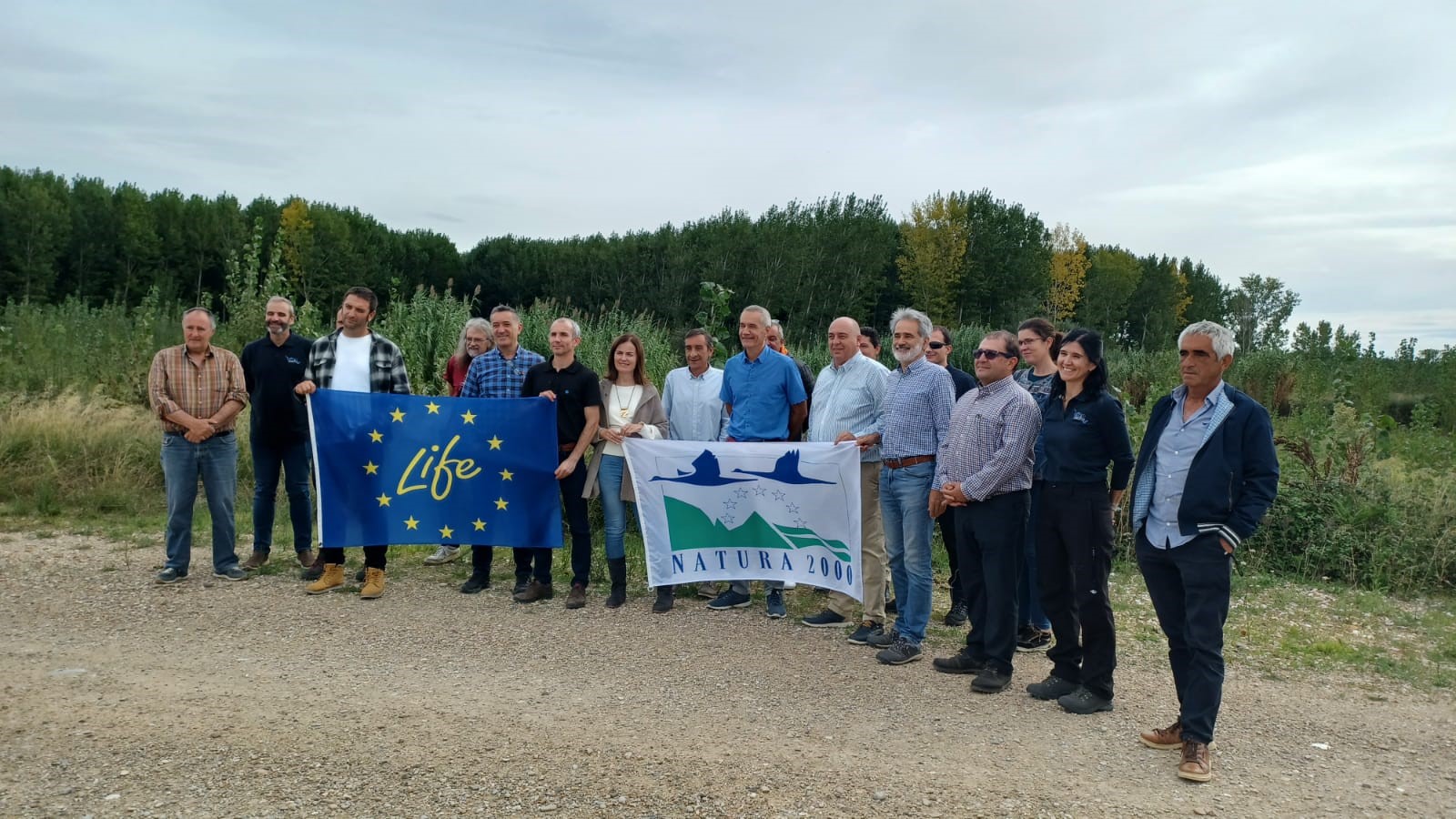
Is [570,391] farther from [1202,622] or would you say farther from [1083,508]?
[1202,622]

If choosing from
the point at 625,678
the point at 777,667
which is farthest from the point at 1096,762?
the point at 625,678

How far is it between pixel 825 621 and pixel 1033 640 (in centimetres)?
146

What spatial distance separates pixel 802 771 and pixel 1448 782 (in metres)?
3.08

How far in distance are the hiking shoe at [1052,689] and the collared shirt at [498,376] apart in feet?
14.5

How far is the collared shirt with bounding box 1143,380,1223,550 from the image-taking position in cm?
475

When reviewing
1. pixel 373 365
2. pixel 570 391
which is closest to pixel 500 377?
pixel 570 391

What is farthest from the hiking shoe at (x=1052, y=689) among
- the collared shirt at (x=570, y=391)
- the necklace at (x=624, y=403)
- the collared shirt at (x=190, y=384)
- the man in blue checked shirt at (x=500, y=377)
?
the collared shirt at (x=190, y=384)

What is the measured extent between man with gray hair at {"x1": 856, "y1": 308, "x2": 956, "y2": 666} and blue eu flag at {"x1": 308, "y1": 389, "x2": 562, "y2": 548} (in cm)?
275

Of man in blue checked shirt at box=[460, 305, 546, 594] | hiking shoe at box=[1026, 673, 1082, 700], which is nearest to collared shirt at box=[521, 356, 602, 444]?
man in blue checked shirt at box=[460, 305, 546, 594]

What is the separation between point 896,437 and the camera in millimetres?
6332

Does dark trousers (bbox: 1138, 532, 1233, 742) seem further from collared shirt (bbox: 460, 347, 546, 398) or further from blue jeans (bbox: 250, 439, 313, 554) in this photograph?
blue jeans (bbox: 250, 439, 313, 554)

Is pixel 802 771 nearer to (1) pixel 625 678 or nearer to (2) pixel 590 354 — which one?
(1) pixel 625 678

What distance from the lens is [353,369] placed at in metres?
7.80

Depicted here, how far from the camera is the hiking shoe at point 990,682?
224 inches
